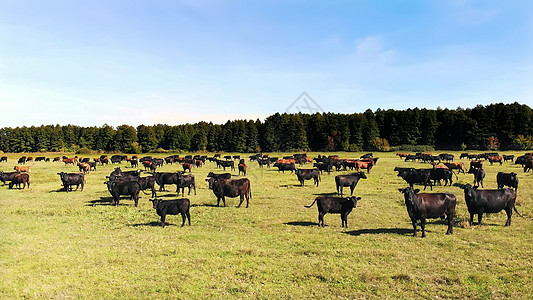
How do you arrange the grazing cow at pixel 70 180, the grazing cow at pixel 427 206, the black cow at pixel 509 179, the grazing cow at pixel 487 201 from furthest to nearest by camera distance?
the grazing cow at pixel 70 180
the black cow at pixel 509 179
the grazing cow at pixel 487 201
the grazing cow at pixel 427 206

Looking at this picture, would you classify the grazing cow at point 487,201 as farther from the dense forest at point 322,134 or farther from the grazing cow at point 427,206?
the dense forest at point 322,134

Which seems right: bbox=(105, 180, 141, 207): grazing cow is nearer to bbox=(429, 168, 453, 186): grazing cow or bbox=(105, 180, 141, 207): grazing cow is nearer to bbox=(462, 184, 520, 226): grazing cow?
bbox=(462, 184, 520, 226): grazing cow

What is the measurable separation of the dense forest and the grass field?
8708 centimetres

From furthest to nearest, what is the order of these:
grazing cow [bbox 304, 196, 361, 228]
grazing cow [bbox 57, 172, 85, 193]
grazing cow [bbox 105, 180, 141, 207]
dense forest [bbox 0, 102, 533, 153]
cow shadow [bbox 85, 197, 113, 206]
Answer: dense forest [bbox 0, 102, 533, 153]
grazing cow [bbox 57, 172, 85, 193]
cow shadow [bbox 85, 197, 113, 206]
grazing cow [bbox 105, 180, 141, 207]
grazing cow [bbox 304, 196, 361, 228]

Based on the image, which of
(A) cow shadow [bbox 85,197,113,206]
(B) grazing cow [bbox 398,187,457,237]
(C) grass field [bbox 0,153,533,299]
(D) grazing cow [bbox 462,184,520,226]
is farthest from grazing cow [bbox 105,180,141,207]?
(D) grazing cow [bbox 462,184,520,226]

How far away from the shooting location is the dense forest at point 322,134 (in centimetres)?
9250

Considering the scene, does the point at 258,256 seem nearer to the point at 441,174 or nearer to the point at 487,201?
the point at 487,201

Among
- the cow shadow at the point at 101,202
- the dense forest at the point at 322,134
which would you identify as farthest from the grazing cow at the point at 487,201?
the dense forest at the point at 322,134

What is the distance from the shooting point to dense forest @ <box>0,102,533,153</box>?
303 feet

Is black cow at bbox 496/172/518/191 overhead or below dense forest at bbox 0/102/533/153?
below

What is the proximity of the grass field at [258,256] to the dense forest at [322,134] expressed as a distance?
8708cm

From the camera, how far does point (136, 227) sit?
47.1 feet

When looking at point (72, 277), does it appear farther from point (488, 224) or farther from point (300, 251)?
point (488, 224)

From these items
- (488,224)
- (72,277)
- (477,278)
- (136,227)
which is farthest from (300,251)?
(488,224)
